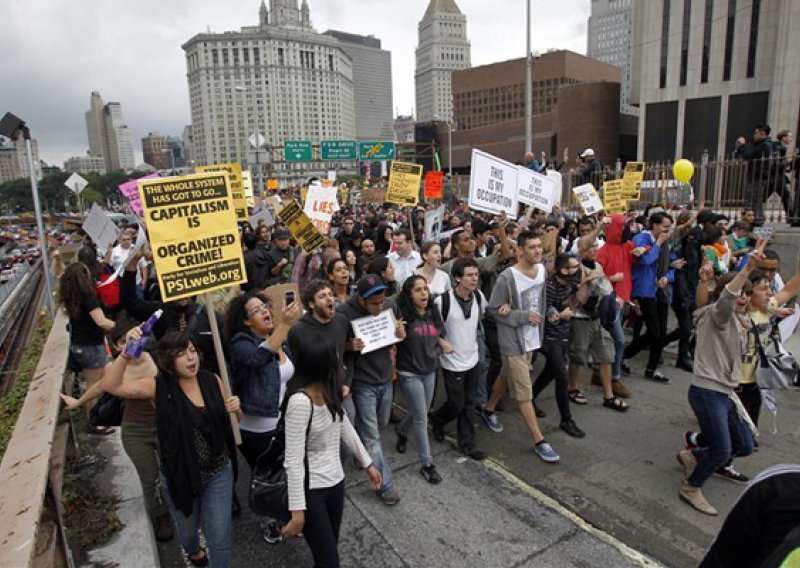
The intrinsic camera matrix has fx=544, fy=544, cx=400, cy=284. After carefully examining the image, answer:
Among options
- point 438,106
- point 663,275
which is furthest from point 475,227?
point 438,106

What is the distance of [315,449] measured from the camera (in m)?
3.05

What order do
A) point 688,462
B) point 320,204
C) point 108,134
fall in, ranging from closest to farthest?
point 688,462 → point 320,204 → point 108,134

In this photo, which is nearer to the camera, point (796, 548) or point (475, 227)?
point (796, 548)

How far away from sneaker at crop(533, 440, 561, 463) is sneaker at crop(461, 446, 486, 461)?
0.52 metres

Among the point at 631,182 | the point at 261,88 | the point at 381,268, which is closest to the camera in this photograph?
the point at 381,268

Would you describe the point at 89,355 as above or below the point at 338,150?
below

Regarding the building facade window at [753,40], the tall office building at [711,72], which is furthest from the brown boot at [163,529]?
the building facade window at [753,40]

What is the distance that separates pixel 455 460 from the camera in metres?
5.12

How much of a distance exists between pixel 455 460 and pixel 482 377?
1.21 m

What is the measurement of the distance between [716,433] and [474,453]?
6.62 feet

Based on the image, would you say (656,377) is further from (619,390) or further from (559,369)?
(559,369)

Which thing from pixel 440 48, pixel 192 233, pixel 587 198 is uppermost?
pixel 440 48

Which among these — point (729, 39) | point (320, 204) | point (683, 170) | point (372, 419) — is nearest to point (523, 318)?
point (372, 419)

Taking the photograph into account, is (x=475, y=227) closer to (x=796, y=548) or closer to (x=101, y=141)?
(x=796, y=548)
